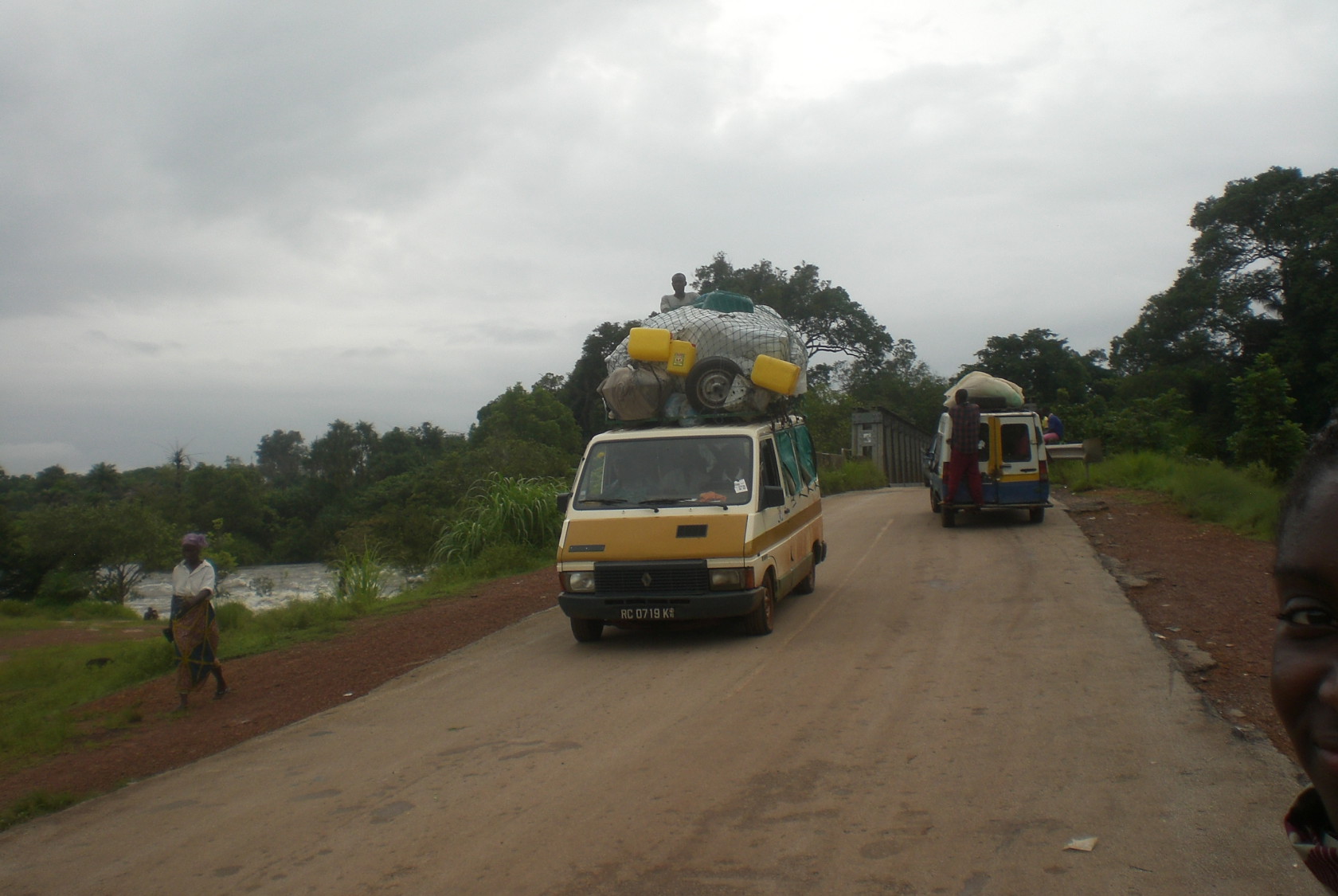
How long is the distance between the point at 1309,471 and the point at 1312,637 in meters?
0.24

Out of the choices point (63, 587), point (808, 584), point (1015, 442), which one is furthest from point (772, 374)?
point (63, 587)

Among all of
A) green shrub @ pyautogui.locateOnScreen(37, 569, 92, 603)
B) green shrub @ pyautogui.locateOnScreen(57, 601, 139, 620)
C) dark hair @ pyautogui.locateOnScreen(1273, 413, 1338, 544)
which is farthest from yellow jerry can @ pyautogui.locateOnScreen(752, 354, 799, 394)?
green shrub @ pyautogui.locateOnScreen(37, 569, 92, 603)

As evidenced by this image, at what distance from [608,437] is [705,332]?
1574 millimetres

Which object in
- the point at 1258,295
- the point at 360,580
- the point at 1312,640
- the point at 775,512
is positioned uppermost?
the point at 1258,295

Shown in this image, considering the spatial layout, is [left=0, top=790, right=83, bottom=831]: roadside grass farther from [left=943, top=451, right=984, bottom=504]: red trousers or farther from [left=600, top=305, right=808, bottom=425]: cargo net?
[left=943, top=451, right=984, bottom=504]: red trousers

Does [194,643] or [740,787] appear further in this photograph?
[194,643]

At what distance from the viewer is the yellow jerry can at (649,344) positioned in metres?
9.84

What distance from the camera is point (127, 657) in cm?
1205

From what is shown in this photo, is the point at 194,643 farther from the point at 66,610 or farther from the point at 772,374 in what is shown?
the point at 66,610

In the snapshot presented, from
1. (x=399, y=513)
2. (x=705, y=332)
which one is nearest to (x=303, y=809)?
(x=705, y=332)

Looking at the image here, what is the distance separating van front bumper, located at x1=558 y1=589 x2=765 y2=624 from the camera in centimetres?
845

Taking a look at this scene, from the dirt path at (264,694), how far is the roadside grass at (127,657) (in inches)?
10.7

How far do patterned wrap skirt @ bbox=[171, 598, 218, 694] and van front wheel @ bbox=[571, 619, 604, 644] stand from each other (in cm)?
318

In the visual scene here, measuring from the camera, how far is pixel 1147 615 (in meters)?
8.81
